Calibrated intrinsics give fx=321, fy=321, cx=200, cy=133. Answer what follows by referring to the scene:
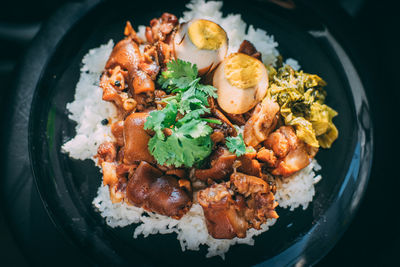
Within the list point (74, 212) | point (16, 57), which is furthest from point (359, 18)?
point (16, 57)

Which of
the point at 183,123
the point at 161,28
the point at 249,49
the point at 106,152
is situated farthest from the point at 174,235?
the point at 161,28

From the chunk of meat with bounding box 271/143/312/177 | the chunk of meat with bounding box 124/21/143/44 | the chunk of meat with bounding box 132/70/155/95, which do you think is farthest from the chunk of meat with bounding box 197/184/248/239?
the chunk of meat with bounding box 124/21/143/44

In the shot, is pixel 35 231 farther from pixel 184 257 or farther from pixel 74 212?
pixel 184 257

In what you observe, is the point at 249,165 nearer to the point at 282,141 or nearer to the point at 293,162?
the point at 282,141

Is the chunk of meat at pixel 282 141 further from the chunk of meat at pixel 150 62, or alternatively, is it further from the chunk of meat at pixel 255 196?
the chunk of meat at pixel 150 62

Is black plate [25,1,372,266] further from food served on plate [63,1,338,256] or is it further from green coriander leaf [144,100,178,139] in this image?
green coriander leaf [144,100,178,139]
